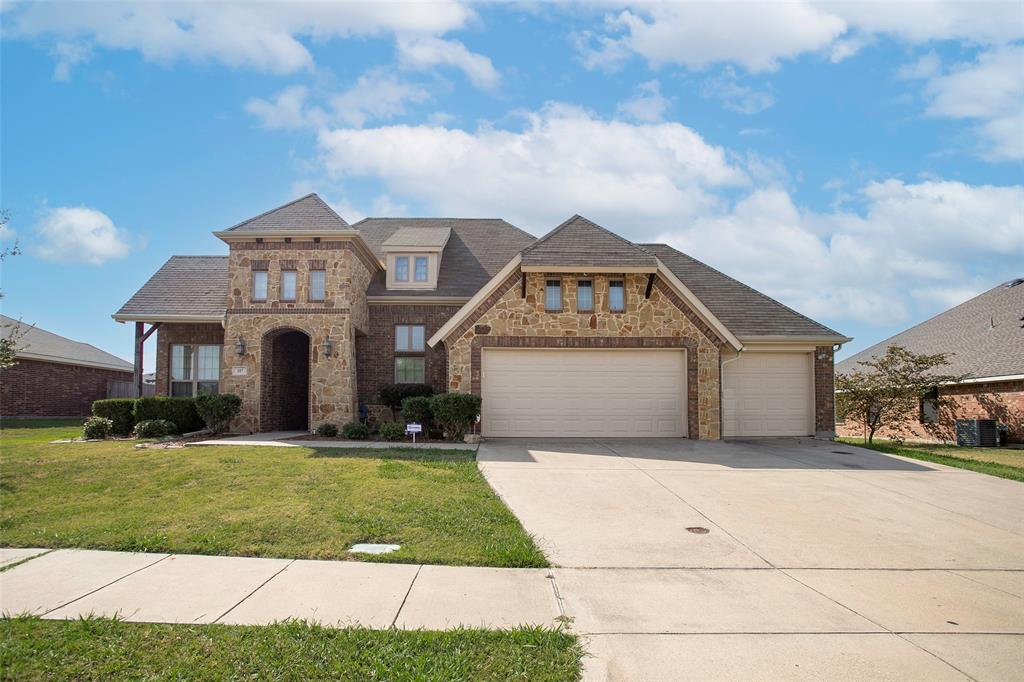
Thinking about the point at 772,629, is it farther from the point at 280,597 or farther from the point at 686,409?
the point at 686,409

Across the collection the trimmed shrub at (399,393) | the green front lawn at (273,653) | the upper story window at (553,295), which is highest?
the upper story window at (553,295)

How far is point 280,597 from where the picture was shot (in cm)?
507

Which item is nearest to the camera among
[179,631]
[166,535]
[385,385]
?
[179,631]

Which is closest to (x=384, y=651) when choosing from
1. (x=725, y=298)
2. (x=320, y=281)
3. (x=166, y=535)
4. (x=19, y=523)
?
(x=166, y=535)

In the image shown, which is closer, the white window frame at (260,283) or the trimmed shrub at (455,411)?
the trimmed shrub at (455,411)

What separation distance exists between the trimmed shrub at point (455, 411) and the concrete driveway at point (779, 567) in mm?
3322

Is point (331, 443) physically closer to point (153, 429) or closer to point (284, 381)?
point (153, 429)

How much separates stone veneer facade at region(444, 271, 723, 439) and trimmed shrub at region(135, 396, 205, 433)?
7.76 metres

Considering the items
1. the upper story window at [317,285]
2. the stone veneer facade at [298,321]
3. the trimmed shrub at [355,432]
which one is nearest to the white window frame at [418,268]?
the stone veneer facade at [298,321]

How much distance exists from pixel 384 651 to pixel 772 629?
289cm

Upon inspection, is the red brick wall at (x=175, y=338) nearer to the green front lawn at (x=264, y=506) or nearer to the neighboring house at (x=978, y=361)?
the green front lawn at (x=264, y=506)

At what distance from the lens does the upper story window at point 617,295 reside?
1639 centimetres

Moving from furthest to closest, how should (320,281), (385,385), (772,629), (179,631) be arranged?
(385,385)
(320,281)
(772,629)
(179,631)

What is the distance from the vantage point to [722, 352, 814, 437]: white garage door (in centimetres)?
1738
